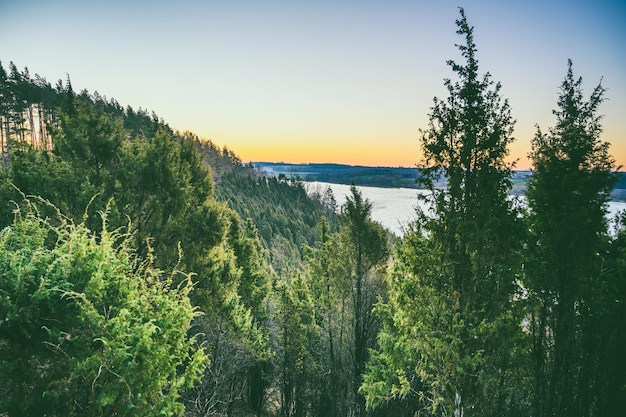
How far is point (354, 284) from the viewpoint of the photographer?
45.8ft

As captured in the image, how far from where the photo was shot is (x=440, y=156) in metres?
7.52

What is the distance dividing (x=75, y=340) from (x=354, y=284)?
10747 mm

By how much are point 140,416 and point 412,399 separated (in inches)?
455

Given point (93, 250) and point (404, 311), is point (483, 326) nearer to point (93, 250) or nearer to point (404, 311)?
point (404, 311)

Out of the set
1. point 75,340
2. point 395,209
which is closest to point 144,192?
point 75,340

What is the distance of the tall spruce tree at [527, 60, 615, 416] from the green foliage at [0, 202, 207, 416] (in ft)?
22.6

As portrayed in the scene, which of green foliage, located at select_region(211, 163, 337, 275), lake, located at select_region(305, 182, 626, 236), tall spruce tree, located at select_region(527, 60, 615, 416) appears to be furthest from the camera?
green foliage, located at select_region(211, 163, 337, 275)

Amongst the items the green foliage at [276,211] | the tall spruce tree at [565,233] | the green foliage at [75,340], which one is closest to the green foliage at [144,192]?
the green foliage at [75,340]

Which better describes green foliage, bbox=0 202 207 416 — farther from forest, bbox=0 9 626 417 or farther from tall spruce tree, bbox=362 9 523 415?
tall spruce tree, bbox=362 9 523 415

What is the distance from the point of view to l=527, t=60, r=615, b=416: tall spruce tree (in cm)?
682

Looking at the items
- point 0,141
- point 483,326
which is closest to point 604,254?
point 483,326

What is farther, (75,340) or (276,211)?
(276,211)

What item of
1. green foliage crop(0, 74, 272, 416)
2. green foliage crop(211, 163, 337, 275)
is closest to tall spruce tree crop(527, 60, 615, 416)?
green foliage crop(0, 74, 272, 416)

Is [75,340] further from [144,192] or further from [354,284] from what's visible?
[354,284]
